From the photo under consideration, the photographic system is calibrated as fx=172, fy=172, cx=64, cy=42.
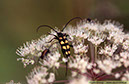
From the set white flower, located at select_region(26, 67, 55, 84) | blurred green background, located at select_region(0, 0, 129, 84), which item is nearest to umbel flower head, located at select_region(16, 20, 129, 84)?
white flower, located at select_region(26, 67, 55, 84)

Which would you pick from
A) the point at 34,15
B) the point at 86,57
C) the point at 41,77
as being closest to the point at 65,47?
the point at 86,57

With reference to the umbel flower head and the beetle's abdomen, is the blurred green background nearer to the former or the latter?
the umbel flower head

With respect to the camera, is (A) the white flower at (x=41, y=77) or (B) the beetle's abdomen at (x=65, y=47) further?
(B) the beetle's abdomen at (x=65, y=47)

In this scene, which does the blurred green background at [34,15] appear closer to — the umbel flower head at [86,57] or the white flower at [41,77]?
the umbel flower head at [86,57]

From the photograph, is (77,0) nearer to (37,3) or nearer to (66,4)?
(66,4)

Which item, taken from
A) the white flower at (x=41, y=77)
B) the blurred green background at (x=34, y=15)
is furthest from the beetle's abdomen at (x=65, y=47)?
the blurred green background at (x=34, y=15)

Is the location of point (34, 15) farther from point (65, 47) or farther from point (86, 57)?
point (86, 57)
